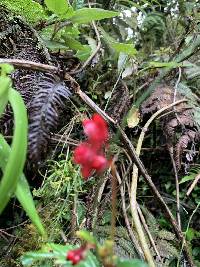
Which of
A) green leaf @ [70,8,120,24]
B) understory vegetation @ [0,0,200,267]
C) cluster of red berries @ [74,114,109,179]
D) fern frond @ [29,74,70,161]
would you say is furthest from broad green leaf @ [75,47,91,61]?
cluster of red berries @ [74,114,109,179]

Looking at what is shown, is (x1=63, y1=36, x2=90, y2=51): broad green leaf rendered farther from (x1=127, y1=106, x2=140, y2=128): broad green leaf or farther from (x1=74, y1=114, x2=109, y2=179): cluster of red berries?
(x1=74, y1=114, x2=109, y2=179): cluster of red berries

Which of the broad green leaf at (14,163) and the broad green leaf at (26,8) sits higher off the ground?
the broad green leaf at (26,8)

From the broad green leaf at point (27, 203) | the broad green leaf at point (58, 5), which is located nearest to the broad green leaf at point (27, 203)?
the broad green leaf at point (27, 203)

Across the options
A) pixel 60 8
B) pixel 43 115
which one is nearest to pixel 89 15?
pixel 60 8

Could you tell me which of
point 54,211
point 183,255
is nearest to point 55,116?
point 54,211

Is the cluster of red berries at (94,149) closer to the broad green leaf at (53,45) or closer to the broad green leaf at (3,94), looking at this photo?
the broad green leaf at (3,94)

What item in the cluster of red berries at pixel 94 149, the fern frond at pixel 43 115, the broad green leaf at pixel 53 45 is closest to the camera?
the cluster of red berries at pixel 94 149

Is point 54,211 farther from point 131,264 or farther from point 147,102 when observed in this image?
point 131,264

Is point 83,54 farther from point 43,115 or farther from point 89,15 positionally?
point 43,115
